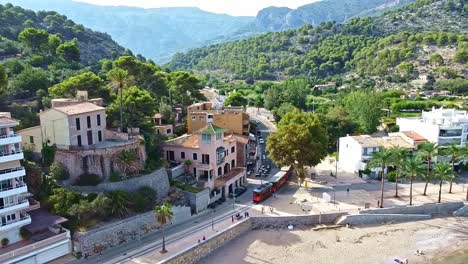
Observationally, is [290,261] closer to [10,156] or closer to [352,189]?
[352,189]

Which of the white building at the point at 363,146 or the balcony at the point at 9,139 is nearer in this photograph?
the balcony at the point at 9,139

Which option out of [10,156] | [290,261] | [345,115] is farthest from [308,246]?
[345,115]

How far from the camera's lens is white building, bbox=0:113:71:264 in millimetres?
34594

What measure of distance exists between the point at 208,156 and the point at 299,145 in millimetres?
11729

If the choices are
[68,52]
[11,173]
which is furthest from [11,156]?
[68,52]

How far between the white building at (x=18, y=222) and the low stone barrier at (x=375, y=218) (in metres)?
30.4

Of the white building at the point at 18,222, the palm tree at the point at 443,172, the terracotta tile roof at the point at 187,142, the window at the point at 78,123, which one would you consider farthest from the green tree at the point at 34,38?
the palm tree at the point at 443,172

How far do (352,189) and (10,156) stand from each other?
137 feet

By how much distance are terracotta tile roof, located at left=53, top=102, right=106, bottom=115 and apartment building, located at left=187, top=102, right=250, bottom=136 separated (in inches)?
747

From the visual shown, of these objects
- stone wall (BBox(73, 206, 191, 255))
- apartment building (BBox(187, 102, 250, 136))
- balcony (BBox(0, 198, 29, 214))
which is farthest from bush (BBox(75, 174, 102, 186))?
apartment building (BBox(187, 102, 250, 136))

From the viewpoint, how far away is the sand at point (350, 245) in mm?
41625

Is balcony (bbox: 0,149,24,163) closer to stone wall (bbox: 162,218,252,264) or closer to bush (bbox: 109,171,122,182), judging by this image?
bush (bbox: 109,171,122,182)

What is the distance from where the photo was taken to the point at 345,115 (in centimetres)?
7800

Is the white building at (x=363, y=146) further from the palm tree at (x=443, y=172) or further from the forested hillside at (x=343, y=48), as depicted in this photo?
the forested hillside at (x=343, y=48)
